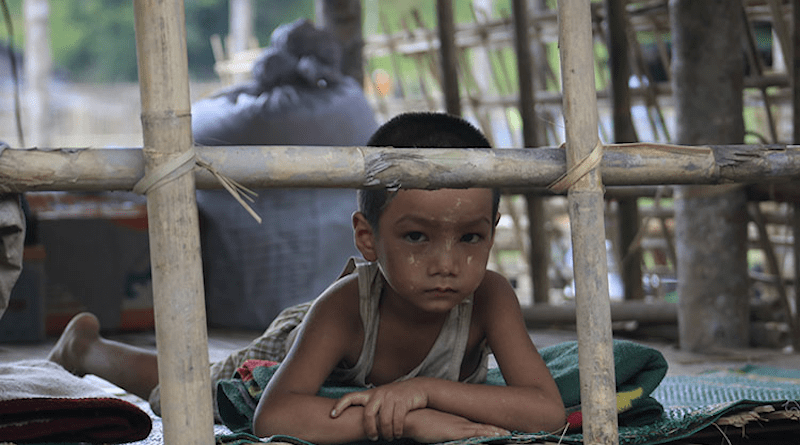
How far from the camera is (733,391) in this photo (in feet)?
6.61

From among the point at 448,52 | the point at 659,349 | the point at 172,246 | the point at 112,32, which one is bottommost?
the point at 659,349

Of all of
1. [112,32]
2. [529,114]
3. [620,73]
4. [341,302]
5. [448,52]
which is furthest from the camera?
[112,32]

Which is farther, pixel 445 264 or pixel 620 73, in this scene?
pixel 620 73

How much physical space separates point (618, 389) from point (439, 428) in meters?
0.38

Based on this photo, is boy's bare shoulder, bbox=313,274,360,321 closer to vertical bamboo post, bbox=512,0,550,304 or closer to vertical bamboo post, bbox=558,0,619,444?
vertical bamboo post, bbox=558,0,619,444

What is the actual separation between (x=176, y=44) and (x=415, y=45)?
16.0 ft

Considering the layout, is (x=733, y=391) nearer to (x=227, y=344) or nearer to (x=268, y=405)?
(x=268, y=405)

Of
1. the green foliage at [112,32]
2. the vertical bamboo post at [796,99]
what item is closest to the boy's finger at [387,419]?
the vertical bamboo post at [796,99]

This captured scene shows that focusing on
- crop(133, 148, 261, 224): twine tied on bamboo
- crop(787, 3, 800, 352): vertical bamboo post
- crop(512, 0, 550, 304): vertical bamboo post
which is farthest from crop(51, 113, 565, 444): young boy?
crop(512, 0, 550, 304): vertical bamboo post

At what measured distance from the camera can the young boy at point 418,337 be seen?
1.24 meters

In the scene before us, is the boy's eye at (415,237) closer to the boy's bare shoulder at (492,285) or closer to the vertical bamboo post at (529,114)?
the boy's bare shoulder at (492,285)

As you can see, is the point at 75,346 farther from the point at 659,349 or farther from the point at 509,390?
the point at 659,349

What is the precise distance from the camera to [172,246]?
1046 mm

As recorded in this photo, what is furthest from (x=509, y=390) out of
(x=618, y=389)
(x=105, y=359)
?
(x=105, y=359)
